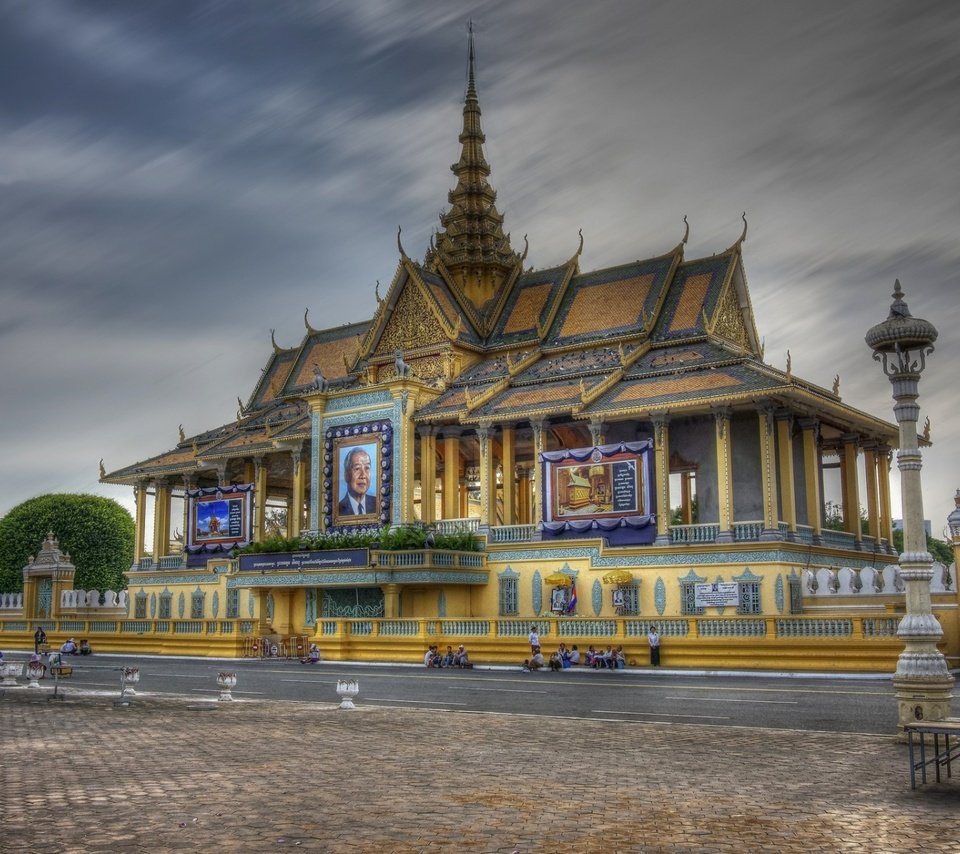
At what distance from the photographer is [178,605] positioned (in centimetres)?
4822

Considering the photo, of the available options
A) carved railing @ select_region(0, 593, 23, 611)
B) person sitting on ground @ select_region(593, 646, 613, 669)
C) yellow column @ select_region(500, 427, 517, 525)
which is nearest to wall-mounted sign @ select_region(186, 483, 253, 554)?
carved railing @ select_region(0, 593, 23, 611)

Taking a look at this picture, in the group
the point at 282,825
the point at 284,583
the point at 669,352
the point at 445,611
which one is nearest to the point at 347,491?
the point at 284,583

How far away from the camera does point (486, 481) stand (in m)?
39.1

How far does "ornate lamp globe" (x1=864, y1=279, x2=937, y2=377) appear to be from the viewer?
13.0 m

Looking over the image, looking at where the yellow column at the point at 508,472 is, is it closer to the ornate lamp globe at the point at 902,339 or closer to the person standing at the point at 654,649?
the person standing at the point at 654,649

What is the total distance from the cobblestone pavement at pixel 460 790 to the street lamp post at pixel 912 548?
0.71 metres

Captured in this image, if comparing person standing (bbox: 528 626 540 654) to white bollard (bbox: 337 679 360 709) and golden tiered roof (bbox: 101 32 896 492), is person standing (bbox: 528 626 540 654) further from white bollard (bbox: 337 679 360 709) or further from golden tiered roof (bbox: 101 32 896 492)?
white bollard (bbox: 337 679 360 709)

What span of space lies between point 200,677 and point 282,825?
1933cm

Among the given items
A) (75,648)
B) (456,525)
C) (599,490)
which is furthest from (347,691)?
(75,648)

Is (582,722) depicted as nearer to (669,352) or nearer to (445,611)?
(445,611)

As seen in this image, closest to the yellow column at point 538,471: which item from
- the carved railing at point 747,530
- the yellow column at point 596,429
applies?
the yellow column at point 596,429

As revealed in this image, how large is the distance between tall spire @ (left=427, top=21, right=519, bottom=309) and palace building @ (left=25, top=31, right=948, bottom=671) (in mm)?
120

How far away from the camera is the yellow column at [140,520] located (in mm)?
51531

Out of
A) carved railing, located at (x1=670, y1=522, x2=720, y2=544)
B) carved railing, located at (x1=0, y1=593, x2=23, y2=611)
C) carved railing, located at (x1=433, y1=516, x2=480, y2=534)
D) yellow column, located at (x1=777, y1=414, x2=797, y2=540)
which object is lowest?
carved railing, located at (x1=0, y1=593, x2=23, y2=611)
